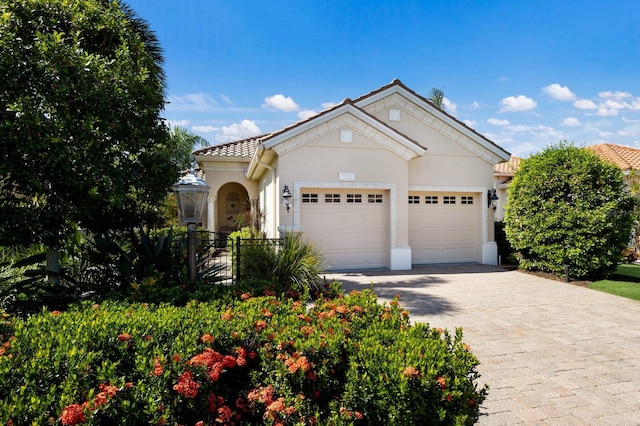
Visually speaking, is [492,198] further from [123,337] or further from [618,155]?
[123,337]

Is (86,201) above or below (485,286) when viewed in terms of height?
above

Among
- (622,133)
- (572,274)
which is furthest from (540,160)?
(622,133)

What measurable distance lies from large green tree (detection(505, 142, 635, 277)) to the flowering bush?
9650 millimetres

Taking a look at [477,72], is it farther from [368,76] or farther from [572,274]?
[572,274]

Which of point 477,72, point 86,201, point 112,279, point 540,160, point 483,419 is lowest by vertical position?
point 483,419

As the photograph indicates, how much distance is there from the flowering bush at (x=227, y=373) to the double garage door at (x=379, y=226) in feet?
28.1

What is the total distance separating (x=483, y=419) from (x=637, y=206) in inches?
423

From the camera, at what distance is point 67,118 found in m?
5.23

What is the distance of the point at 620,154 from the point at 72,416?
26.7m

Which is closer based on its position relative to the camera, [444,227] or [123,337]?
[123,337]

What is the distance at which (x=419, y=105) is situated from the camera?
13188 mm

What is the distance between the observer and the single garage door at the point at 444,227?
12969 mm

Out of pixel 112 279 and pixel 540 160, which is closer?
pixel 112 279

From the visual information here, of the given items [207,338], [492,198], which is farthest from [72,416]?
[492,198]
